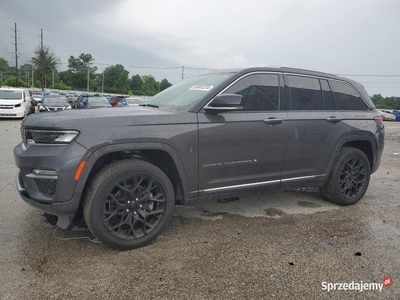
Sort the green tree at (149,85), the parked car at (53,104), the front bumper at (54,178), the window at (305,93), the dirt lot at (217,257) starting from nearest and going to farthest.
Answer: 1. the dirt lot at (217,257)
2. the front bumper at (54,178)
3. the window at (305,93)
4. the parked car at (53,104)
5. the green tree at (149,85)

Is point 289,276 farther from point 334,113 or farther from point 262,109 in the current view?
point 334,113

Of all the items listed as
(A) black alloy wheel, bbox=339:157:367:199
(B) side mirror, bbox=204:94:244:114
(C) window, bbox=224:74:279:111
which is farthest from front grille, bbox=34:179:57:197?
(A) black alloy wheel, bbox=339:157:367:199

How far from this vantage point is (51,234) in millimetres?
3191

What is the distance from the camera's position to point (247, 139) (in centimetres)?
338

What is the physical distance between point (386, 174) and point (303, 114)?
393 centimetres

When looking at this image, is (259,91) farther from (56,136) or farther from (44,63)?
(44,63)

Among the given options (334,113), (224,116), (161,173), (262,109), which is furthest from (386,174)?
(161,173)

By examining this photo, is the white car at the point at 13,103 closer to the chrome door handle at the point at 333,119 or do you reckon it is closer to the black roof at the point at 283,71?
the black roof at the point at 283,71

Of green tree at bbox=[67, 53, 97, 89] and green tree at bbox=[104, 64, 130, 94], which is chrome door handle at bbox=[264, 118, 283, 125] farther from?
green tree at bbox=[67, 53, 97, 89]

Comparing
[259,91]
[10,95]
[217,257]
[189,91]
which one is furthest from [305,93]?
[10,95]

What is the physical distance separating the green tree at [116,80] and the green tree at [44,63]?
14.0 metres

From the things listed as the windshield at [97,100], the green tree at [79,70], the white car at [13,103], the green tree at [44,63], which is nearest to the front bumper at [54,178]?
the windshield at [97,100]

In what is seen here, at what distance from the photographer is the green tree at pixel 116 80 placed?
289 feet

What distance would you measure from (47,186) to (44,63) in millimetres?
83607
